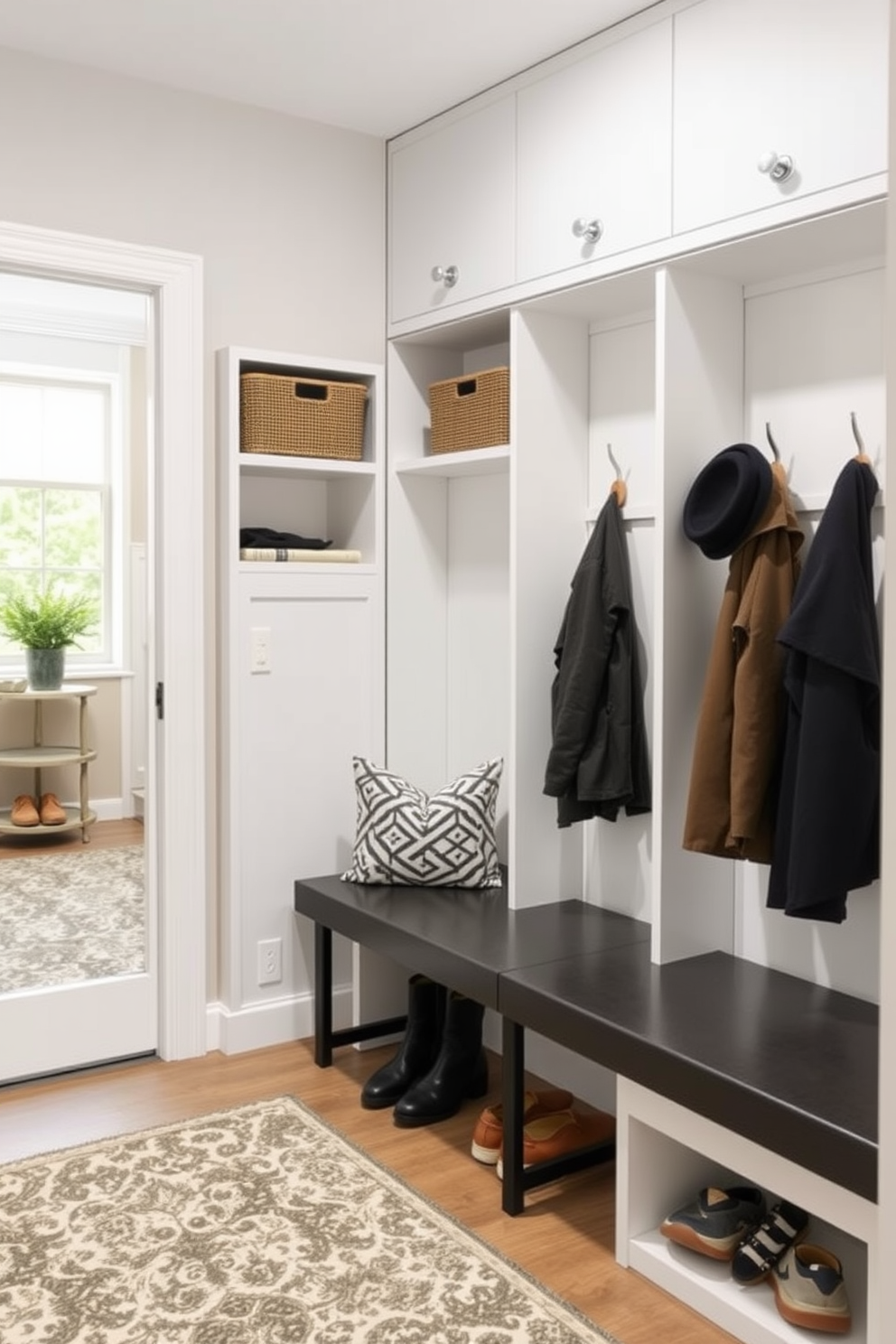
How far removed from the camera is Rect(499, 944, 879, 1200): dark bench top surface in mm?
1927

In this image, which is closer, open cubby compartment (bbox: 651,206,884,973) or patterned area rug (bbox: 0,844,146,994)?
open cubby compartment (bbox: 651,206,884,973)

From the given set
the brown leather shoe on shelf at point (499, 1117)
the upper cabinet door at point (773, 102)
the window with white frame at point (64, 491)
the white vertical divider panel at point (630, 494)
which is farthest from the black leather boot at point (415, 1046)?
the upper cabinet door at point (773, 102)

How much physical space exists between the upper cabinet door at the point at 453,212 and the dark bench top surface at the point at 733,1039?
1.72 metres

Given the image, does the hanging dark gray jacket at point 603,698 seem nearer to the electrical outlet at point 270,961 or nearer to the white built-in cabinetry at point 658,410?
the white built-in cabinetry at point 658,410

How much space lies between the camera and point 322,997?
10.9 feet

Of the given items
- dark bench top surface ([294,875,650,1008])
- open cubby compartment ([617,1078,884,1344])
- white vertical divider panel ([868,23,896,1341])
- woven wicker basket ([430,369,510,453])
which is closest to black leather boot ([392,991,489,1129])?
dark bench top surface ([294,875,650,1008])

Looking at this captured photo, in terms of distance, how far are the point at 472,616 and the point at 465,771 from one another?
1.52 ft

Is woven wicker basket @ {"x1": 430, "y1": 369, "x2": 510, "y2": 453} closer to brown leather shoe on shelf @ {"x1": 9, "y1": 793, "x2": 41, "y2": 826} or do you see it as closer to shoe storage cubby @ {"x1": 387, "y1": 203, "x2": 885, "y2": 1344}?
shoe storage cubby @ {"x1": 387, "y1": 203, "x2": 885, "y2": 1344}

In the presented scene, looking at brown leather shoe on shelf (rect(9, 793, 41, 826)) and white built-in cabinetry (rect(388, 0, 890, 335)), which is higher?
white built-in cabinetry (rect(388, 0, 890, 335))

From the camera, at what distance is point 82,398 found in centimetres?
315

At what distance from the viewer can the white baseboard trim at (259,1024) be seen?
134 inches

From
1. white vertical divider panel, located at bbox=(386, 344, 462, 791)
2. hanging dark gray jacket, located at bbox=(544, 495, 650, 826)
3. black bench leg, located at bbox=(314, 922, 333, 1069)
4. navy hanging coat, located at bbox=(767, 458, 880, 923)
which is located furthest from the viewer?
white vertical divider panel, located at bbox=(386, 344, 462, 791)

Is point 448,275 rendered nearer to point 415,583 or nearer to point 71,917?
point 415,583

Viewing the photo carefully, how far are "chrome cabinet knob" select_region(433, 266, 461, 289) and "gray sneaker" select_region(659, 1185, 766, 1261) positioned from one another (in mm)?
2294
